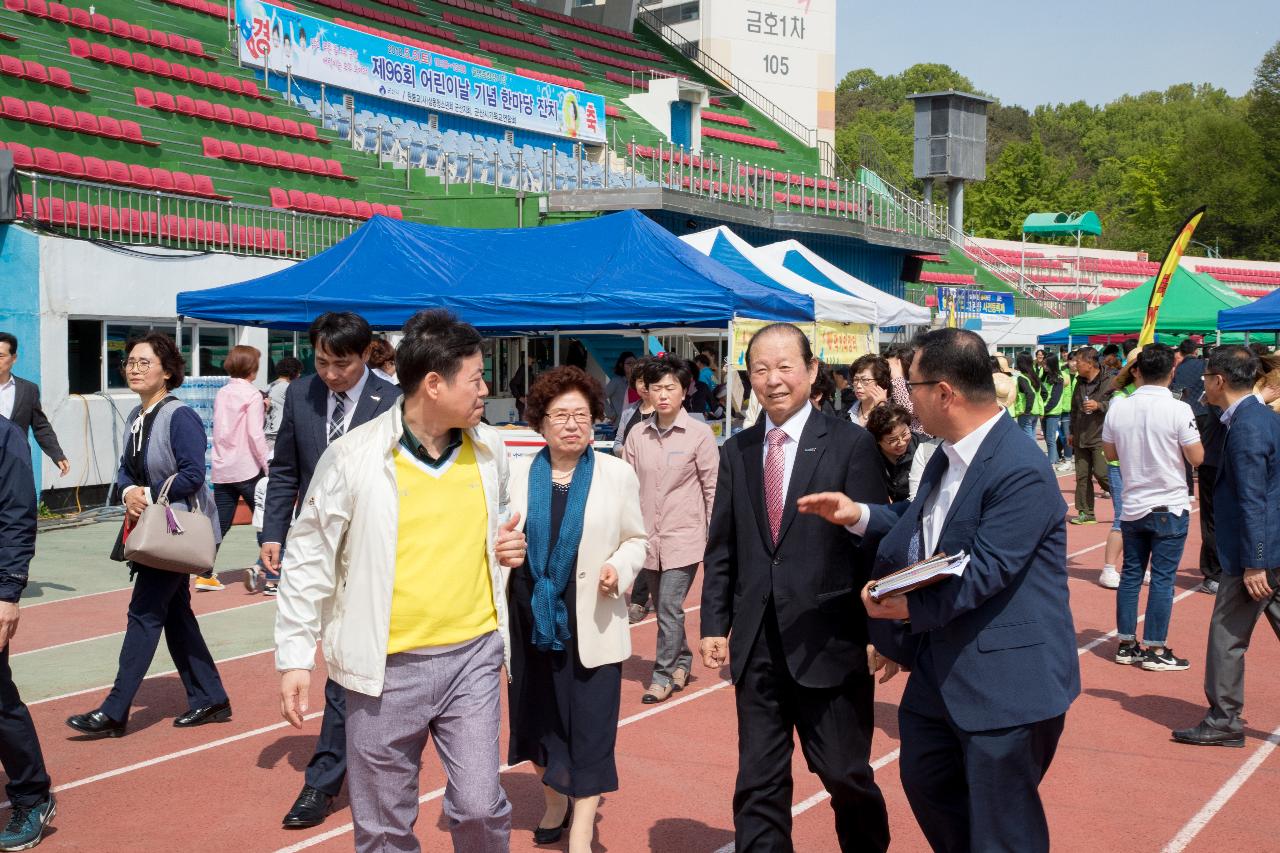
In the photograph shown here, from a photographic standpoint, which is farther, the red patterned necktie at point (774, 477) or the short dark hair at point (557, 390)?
the short dark hair at point (557, 390)

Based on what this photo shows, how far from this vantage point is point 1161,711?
7.10 meters

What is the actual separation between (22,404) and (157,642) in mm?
3841

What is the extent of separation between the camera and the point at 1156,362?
25.9ft

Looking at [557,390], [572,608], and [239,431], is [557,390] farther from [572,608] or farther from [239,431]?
[239,431]

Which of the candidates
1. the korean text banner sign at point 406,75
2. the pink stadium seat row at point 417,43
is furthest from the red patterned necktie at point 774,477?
the pink stadium seat row at point 417,43

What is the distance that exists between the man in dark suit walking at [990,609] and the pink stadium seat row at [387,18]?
2921 cm

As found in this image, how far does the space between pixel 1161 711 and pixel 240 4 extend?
21.9 m

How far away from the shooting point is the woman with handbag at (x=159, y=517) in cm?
628

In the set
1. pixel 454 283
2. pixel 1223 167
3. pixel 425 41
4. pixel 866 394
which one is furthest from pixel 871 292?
pixel 1223 167

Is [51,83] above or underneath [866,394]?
above

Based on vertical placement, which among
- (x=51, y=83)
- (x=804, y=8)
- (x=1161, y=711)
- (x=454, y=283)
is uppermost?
(x=804, y=8)

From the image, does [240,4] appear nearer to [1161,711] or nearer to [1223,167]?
[1161,711]

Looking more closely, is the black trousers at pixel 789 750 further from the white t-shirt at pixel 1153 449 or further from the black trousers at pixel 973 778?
the white t-shirt at pixel 1153 449

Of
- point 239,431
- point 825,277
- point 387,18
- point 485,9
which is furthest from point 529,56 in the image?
point 239,431
